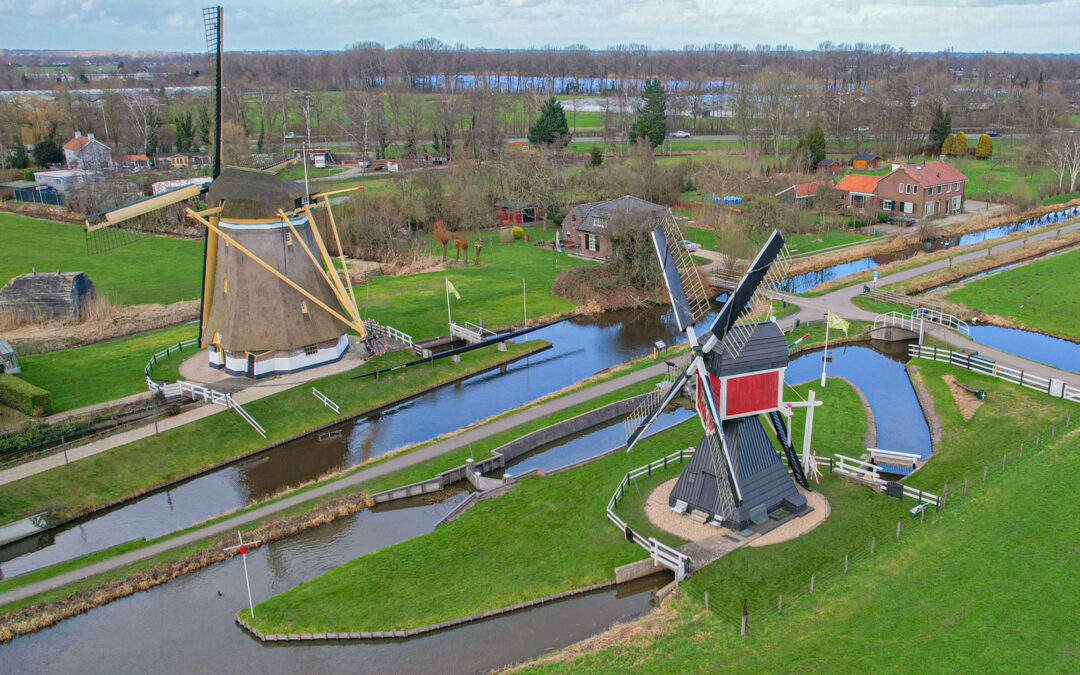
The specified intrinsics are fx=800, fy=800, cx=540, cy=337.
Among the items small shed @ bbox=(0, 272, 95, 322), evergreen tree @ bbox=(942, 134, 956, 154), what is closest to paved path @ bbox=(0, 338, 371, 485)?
small shed @ bbox=(0, 272, 95, 322)

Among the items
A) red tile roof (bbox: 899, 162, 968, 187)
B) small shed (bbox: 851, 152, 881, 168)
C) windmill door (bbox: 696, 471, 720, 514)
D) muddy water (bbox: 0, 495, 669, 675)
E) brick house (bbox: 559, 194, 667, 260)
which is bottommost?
muddy water (bbox: 0, 495, 669, 675)

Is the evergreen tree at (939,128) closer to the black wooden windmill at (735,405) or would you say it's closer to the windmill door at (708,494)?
the black wooden windmill at (735,405)

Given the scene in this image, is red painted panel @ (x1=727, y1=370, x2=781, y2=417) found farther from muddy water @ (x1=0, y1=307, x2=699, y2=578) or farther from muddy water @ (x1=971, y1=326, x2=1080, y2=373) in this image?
muddy water @ (x1=971, y1=326, x2=1080, y2=373)

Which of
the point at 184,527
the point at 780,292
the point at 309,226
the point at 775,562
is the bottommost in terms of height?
the point at 184,527

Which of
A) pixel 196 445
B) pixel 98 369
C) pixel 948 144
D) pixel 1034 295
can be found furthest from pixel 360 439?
pixel 948 144

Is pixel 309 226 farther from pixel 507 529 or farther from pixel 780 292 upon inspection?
pixel 780 292

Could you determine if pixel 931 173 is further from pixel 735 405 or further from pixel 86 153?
pixel 86 153

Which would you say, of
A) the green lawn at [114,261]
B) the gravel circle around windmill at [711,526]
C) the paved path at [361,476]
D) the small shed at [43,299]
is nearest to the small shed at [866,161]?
the paved path at [361,476]

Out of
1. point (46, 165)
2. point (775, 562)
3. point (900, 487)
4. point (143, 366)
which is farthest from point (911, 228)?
point (46, 165)
